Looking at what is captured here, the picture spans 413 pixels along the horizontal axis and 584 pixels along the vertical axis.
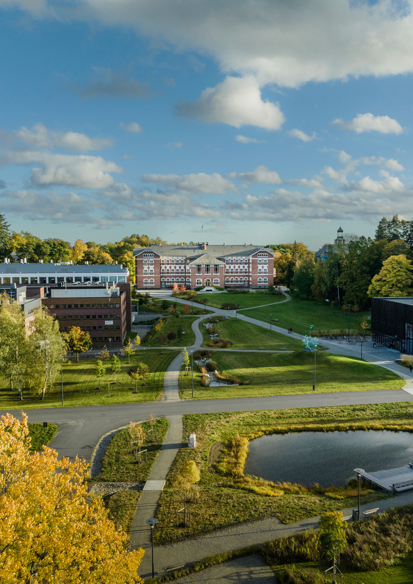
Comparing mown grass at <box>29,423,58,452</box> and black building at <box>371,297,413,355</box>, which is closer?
mown grass at <box>29,423,58,452</box>

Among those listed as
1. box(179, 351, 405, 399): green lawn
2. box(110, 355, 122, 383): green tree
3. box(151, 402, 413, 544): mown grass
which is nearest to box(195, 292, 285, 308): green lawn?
box(179, 351, 405, 399): green lawn

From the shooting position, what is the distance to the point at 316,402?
3384 cm

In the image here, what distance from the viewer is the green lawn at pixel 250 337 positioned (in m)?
54.8

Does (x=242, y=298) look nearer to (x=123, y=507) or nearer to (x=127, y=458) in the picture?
(x=127, y=458)

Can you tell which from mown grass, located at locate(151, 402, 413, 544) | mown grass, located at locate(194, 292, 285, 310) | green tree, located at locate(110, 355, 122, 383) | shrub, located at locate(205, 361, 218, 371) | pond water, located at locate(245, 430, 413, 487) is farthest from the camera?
mown grass, located at locate(194, 292, 285, 310)

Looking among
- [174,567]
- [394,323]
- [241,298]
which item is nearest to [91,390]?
[174,567]

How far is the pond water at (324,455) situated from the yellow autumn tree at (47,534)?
13.8 m

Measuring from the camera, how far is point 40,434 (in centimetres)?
2827

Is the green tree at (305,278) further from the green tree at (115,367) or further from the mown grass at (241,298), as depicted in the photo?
the green tree at (115,367)

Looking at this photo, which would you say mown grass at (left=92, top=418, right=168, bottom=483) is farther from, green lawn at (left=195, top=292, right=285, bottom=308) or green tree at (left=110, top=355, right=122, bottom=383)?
green lawn at (left=195, top=292, right=285, bottom=308)

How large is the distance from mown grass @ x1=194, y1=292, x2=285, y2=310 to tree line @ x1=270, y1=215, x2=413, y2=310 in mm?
6605

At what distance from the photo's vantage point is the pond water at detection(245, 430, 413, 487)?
23.2 meters

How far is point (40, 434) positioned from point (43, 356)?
11.0m

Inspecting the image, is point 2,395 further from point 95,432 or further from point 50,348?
point 95,432
